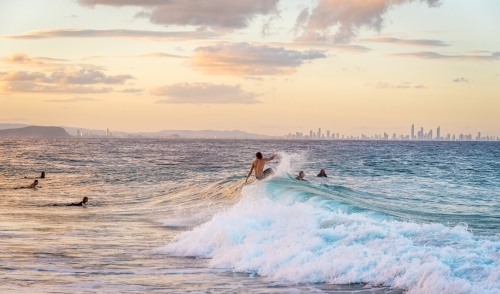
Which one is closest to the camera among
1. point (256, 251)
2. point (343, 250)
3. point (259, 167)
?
point (343, 250)

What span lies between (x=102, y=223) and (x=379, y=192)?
51.0 ft

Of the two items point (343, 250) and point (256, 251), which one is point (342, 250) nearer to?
point (343, 250)

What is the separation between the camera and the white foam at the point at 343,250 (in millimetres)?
9740

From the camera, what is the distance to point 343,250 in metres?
11.2

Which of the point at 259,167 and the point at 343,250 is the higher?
the point at 259,167

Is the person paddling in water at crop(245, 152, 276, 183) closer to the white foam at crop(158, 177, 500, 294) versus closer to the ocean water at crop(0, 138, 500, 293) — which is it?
the ocean water at crop(0, 138, 500, 293)

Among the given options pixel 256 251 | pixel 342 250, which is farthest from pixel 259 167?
pixel 342 250

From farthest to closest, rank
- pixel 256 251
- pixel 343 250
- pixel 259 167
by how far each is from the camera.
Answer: pixel 259 167 < pixel 256 251 < pixel 343 250

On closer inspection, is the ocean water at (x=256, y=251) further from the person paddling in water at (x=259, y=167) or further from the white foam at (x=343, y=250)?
the person paddling in water at (x=259, y=167)

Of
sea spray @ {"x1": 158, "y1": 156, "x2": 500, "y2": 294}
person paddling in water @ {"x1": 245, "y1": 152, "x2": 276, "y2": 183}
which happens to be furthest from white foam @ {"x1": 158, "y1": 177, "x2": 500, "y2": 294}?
person paddling in water @ {"x1": 245, "y1": 152, "x2": 276, "y2": 183}

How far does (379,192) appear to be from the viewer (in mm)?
30453

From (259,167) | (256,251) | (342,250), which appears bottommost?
(256,251)

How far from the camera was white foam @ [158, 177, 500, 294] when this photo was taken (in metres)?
9.74

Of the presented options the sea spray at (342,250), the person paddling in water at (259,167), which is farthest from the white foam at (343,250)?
the person paddling in water at (259,167)
